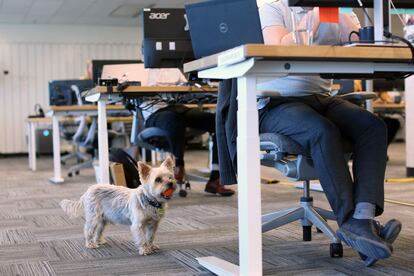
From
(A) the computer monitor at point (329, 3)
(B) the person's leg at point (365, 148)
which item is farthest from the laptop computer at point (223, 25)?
(B) the person's leg at point (365, 148)

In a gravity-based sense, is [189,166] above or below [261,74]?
below

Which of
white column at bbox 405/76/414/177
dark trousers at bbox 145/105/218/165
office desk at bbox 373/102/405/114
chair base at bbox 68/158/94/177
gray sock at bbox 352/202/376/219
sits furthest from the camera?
office desk at bbox 373/102/405/114

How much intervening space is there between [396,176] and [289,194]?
1461 millimetres

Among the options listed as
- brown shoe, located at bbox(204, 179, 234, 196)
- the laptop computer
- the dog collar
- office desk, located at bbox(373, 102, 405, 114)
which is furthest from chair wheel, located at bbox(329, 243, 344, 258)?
office desk, located at bbox(373, 102, 405, 114)

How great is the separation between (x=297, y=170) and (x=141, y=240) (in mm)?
687

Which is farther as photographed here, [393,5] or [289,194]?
[289,194]

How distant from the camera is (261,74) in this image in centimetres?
149

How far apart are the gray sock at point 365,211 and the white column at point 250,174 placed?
32cm

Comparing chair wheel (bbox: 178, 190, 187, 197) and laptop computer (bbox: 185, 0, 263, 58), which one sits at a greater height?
laptop computer (bbox: 185, 0, 263, 58)

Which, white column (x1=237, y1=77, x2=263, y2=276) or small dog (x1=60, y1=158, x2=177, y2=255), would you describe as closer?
white column (x1=237, y1=77, x2=263, y2=276)

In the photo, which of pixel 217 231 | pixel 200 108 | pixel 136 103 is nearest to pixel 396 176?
pixel 200 108

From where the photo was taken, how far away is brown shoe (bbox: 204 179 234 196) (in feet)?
12.5

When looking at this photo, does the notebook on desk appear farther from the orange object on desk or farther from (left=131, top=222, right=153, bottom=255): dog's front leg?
the orange object on desk

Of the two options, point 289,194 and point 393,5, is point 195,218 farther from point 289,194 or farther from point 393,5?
point 393,5
